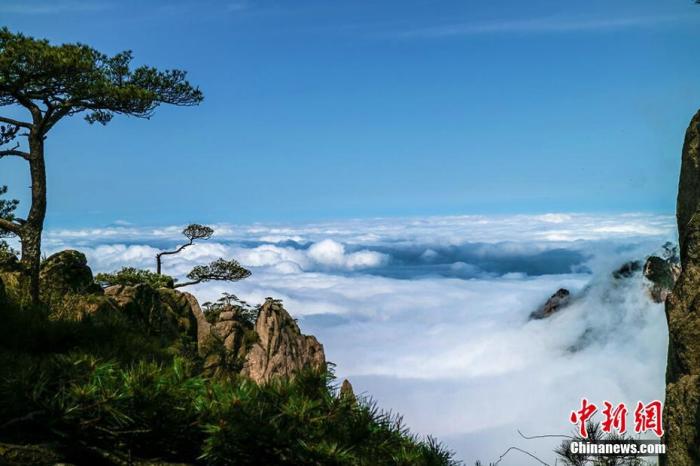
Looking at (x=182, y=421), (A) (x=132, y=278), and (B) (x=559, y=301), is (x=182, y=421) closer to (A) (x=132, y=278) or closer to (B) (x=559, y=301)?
(A) (x=132, y=278)

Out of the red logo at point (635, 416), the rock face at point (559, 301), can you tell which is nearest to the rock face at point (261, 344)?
the red logo at point (635, 416)

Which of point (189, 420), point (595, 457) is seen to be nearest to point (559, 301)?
point (595, 457)

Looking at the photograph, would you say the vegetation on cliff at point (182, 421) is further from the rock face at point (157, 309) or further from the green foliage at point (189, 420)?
the rock face at point (157, 309)

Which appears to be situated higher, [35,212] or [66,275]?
[35,212]

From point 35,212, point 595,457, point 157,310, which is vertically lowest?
point 595,457

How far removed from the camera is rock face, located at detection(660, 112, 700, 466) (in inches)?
237

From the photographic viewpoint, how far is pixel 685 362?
251 inches

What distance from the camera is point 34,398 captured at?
4.43 m

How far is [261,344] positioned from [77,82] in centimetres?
996

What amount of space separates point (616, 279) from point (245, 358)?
42491mm

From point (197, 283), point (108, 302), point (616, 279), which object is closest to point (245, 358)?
point (108, 302)

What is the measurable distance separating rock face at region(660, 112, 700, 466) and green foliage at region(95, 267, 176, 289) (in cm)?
2253

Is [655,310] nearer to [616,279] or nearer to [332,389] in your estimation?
[616,279]

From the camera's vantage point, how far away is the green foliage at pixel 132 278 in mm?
26875
